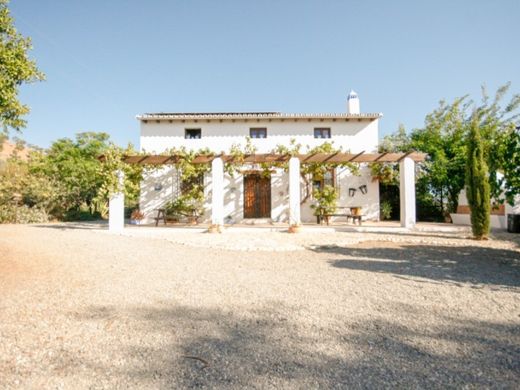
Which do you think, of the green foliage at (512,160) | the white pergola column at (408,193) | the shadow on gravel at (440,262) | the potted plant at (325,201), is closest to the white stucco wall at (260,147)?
the potted plant at (325,201)

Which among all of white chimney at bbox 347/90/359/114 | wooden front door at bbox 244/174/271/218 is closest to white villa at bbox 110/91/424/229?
wooden front door at bbox 244/174/271/218

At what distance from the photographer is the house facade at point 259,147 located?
43.9 feet

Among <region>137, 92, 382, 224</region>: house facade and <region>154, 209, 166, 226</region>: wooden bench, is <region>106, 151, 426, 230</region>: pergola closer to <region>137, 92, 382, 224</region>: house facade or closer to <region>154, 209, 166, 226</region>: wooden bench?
<region>154, 209, 166, 226</region>: wooden bench

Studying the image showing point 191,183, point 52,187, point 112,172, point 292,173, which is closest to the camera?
point 112,172

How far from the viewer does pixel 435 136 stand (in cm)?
1492

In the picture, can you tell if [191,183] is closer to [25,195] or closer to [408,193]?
[25,195]

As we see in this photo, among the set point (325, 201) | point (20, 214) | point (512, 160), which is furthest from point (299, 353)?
point (20, 214)

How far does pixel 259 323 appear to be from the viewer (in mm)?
2533

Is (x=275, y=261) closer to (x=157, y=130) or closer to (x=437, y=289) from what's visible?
(x=437, y=289)

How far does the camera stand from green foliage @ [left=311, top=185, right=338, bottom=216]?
40.3 ft

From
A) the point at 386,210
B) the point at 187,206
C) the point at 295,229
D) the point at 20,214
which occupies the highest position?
the point at 187,206

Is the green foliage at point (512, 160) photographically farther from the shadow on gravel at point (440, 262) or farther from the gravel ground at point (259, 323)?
the gravel ground at point (259, 323)

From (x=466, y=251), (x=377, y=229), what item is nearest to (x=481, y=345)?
(x=466, y=251)

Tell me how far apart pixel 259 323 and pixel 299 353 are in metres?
0.60
